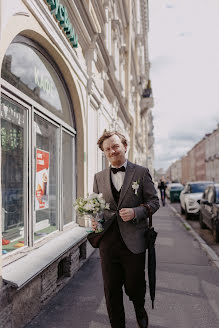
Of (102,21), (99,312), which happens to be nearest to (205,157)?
(102,21)

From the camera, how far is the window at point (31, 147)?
173 inches

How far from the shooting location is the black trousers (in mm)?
3047

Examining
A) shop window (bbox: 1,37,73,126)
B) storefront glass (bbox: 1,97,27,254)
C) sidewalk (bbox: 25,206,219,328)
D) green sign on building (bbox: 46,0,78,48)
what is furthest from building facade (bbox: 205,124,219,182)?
storefront glass (bbox: 1,97,27,254)

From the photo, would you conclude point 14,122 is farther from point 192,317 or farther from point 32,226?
point 192,317

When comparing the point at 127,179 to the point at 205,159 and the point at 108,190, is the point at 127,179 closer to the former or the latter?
the point at 108,190

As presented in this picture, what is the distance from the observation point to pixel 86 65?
839 cm

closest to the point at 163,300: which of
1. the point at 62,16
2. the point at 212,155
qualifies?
the point at 62,16

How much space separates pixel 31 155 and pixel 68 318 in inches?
89.0

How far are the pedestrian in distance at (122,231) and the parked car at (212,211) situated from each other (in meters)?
6.19

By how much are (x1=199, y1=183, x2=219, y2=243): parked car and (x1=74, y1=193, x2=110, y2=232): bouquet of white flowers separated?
21.2ft

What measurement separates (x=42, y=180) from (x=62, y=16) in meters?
2.74

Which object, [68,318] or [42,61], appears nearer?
[68,318]

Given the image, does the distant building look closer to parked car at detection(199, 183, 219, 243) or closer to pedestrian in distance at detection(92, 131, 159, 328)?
parked car at detection(199, 183, 219, 243)

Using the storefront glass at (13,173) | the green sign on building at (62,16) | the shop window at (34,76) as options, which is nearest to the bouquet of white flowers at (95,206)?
the storefront glass at (13,173)
